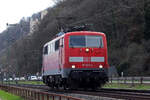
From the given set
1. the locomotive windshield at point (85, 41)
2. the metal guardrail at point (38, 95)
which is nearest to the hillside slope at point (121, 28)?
the locomotive windshield at point (85, 41)

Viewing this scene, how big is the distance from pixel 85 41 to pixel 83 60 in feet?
4.62

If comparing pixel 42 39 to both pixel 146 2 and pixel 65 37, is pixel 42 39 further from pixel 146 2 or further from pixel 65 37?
pixel 65 37

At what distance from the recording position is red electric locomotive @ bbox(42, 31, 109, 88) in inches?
995

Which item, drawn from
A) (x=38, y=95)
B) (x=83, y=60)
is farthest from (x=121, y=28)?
(x=38, y=95)

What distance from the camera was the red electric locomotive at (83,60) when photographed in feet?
82.9

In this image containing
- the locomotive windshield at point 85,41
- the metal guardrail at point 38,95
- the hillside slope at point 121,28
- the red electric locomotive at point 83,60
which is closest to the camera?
the metal guardrail at point 38,95

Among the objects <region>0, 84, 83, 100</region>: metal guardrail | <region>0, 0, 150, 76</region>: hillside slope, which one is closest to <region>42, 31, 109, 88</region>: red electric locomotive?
<region>0, 84, 83, 100</region>: metal guardrail

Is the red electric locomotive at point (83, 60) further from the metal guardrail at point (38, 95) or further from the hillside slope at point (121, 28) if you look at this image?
the hillside slope at point (121, 28)

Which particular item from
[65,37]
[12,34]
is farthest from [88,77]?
[12,34]

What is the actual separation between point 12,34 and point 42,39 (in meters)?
23.9

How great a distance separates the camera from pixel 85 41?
2605cm

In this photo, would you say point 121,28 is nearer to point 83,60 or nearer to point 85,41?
point 85,41

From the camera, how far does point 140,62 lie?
53.1 meters

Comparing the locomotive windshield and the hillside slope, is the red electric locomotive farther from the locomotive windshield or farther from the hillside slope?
the hillside slope
